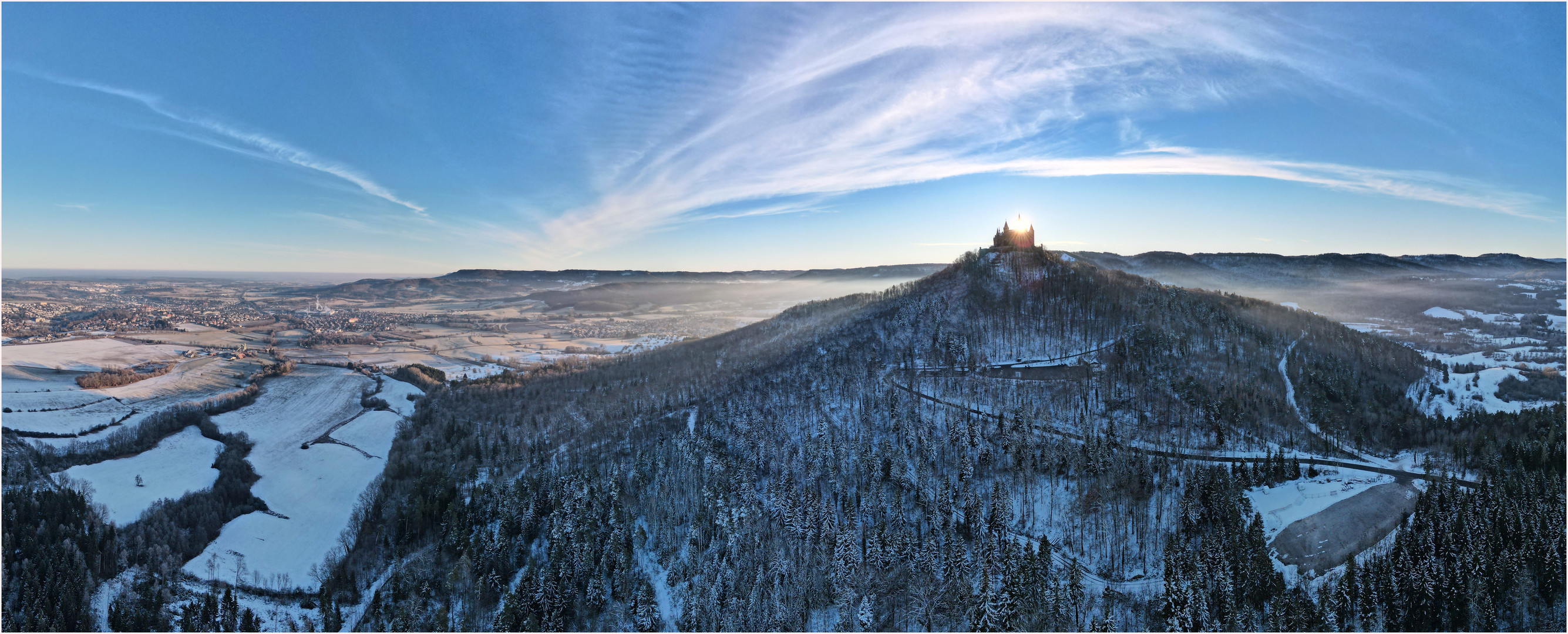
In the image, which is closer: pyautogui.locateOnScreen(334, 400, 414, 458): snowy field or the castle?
pyautogui.locateOnScreen(334, 400, 414, 458): snowy field

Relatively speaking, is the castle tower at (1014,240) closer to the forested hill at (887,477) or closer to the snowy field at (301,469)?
the forested hill at (887,477)

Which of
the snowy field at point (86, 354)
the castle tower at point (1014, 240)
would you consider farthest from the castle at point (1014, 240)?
the snowy field at point (86, 354)

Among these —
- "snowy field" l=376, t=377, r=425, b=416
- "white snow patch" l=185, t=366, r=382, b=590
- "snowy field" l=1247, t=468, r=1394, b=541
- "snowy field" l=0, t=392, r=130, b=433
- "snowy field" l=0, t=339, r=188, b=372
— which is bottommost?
"white snow patch" l=185, t=366, r=382, b=590

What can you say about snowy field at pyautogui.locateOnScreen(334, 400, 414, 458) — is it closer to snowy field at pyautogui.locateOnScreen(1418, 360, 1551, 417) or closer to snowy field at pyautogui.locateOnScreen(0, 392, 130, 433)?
snowy field at pyautogui.locateOnScreen(0, 392, 130, 433)

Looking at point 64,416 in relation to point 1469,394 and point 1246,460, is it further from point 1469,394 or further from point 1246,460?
point 1469,394

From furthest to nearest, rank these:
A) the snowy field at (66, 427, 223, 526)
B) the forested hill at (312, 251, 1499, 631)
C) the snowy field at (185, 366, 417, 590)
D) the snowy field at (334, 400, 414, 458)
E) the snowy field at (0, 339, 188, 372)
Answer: the snowy field at (0, 339, 188, 372)
the snowy field at (334, 400, 414, 458)
the snowy field at (66, 427, 223, 526)
the snowy field at (185, 366, 417, 590)
the forested hill at (312, 251, 1499, 631)

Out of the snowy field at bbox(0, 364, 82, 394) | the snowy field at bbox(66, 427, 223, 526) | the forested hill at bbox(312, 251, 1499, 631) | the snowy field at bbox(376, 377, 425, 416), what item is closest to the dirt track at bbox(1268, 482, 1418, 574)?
the forested hill at bbox(312, 251, 1499, 631)

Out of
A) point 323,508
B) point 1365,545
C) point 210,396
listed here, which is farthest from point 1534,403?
point 210,396

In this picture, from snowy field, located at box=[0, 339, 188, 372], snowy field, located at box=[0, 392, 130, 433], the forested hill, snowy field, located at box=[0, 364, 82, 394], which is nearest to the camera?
the forested hill
